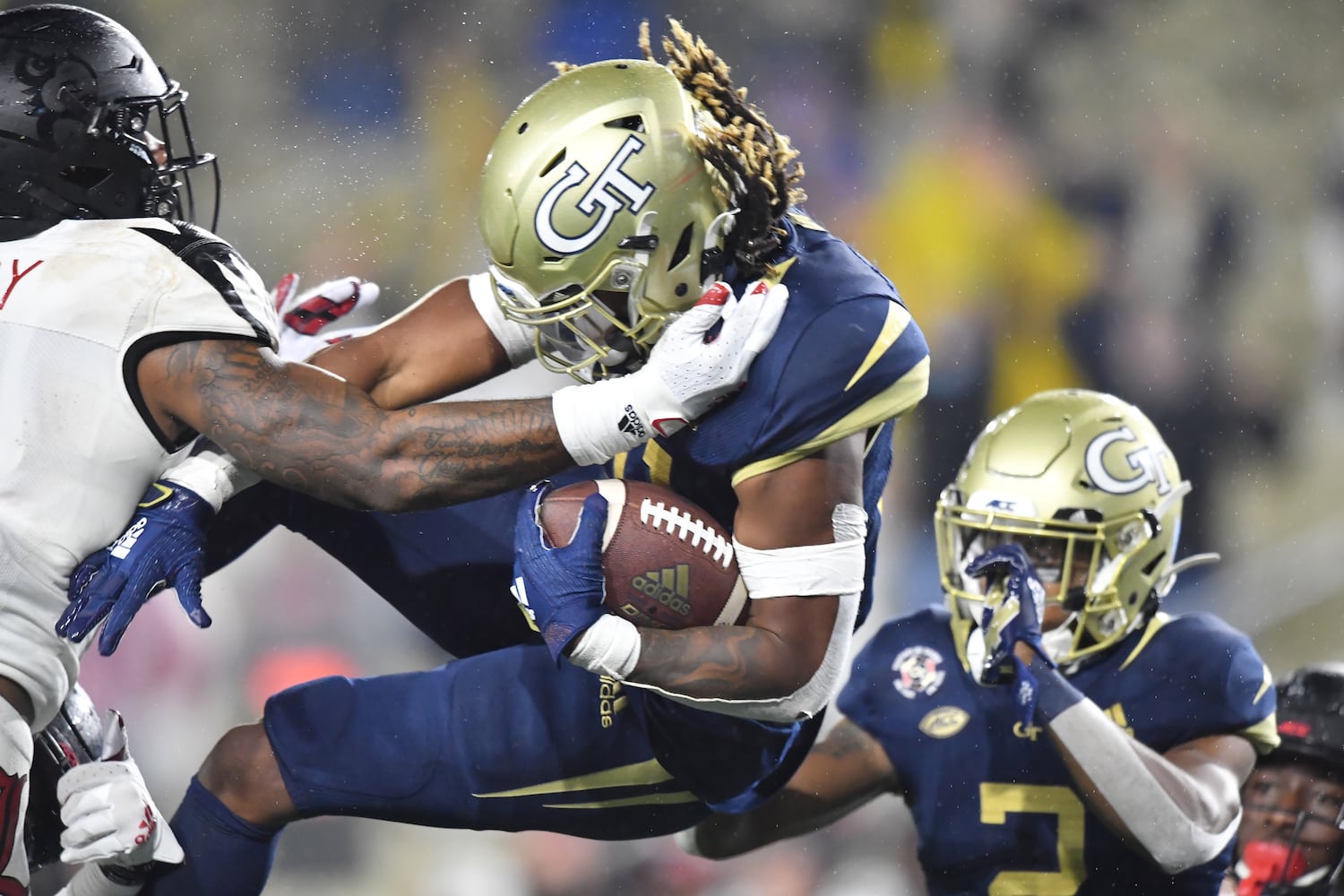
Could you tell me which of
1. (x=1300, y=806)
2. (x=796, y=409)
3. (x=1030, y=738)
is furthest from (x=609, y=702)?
(x=1300, y=806)

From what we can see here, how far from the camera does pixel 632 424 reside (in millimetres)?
2096

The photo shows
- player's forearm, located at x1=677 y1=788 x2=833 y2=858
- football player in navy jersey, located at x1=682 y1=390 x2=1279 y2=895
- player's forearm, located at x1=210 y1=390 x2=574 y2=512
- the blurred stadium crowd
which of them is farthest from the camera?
the blurred stadium crowd

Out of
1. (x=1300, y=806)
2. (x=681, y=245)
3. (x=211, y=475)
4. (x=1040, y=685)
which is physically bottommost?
(x=1300, y=806)

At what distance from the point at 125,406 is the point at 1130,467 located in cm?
187

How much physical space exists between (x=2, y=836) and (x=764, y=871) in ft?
8.97

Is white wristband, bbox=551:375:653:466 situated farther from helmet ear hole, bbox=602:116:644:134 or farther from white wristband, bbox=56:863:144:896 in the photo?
white wristband, bbox=56:863:144:896

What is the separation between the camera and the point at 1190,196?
18.5 feet

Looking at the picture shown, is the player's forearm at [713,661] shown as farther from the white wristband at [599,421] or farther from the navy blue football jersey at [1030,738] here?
the navy blue football jersey at [1030,738]

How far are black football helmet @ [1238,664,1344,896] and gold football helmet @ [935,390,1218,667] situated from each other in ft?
1.26

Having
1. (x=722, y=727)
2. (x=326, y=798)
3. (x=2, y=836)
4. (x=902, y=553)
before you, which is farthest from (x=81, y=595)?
(x=902, y=553)

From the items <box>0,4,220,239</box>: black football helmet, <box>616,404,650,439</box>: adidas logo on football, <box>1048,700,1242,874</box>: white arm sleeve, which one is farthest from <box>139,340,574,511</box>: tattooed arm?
<box>1048,700,1242,874</box>: white arm sleeve

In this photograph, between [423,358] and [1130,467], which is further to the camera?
[1130,467]

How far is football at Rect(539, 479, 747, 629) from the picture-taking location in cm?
212

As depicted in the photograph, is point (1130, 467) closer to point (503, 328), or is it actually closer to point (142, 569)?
point (503, 328)
